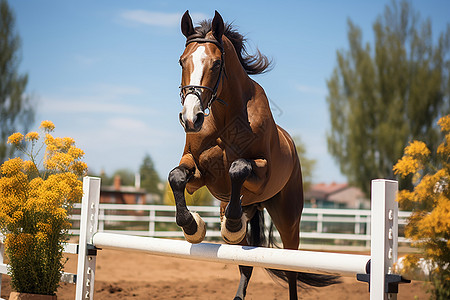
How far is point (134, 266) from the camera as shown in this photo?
8.34m

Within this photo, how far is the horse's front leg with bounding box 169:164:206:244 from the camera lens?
2.71 metres

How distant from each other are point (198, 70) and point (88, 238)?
1.60 m

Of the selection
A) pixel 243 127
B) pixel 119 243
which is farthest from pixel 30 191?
pixel 243 127

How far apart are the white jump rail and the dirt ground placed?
1.66 m

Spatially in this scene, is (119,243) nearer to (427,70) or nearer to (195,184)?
(195,184)

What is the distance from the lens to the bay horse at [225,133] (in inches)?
103

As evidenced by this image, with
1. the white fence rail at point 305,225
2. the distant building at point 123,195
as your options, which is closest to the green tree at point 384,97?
the white fence rail at point 305,225

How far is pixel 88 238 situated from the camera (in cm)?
343

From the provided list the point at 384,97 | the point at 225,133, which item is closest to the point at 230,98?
the point at 225,133

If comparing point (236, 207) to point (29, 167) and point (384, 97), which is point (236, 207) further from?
point (384, 97)

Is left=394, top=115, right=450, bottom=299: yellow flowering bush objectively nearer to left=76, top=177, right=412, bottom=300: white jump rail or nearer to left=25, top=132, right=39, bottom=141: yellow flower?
left=76, top=177, right=412, bottom=300: white jump rail

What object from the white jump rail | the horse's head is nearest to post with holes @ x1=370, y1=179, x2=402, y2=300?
the white jump rail

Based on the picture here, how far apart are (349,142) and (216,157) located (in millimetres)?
20637

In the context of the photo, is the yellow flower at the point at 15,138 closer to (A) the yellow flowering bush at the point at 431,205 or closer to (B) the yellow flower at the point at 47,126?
(B) the yellow flower at the point at 47,126
